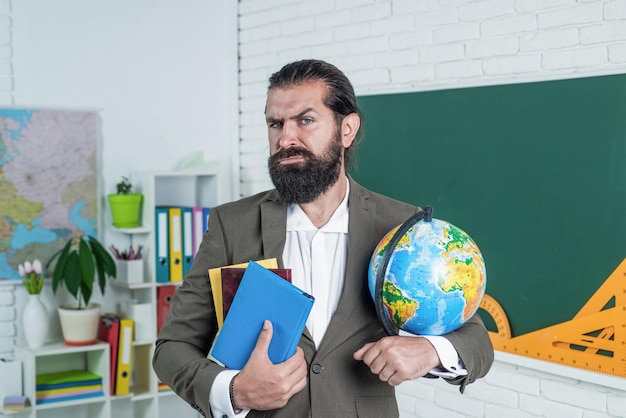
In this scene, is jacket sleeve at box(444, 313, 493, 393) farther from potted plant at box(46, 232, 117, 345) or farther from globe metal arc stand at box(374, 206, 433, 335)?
potted plant at box(46, 232, 117, 345)

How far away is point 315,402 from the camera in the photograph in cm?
173

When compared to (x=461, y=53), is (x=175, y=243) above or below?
below

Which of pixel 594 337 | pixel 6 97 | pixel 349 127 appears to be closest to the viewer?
pixel 349 127

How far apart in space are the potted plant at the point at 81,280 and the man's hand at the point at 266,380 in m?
2.25

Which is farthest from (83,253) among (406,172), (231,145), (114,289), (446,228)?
(446,228)

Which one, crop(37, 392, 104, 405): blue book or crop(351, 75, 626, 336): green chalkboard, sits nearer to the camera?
crop(351, 75, 626, 336): green chalkboard

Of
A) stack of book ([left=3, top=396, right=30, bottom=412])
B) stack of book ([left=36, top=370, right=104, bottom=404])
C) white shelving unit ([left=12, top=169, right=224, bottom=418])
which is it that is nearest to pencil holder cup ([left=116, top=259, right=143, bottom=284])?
white shelving unit ([left=12, top=169, right=224, bottom=418])

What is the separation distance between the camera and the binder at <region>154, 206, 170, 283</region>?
4.03m

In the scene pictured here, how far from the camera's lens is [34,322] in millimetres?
3705

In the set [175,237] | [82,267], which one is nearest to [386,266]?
[82,267]

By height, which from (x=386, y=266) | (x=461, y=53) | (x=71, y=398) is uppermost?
(x=461, y=53)

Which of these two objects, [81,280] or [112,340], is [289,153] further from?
[112,340]

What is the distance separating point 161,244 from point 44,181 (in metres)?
0.65

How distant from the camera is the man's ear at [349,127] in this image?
1.88 meters
